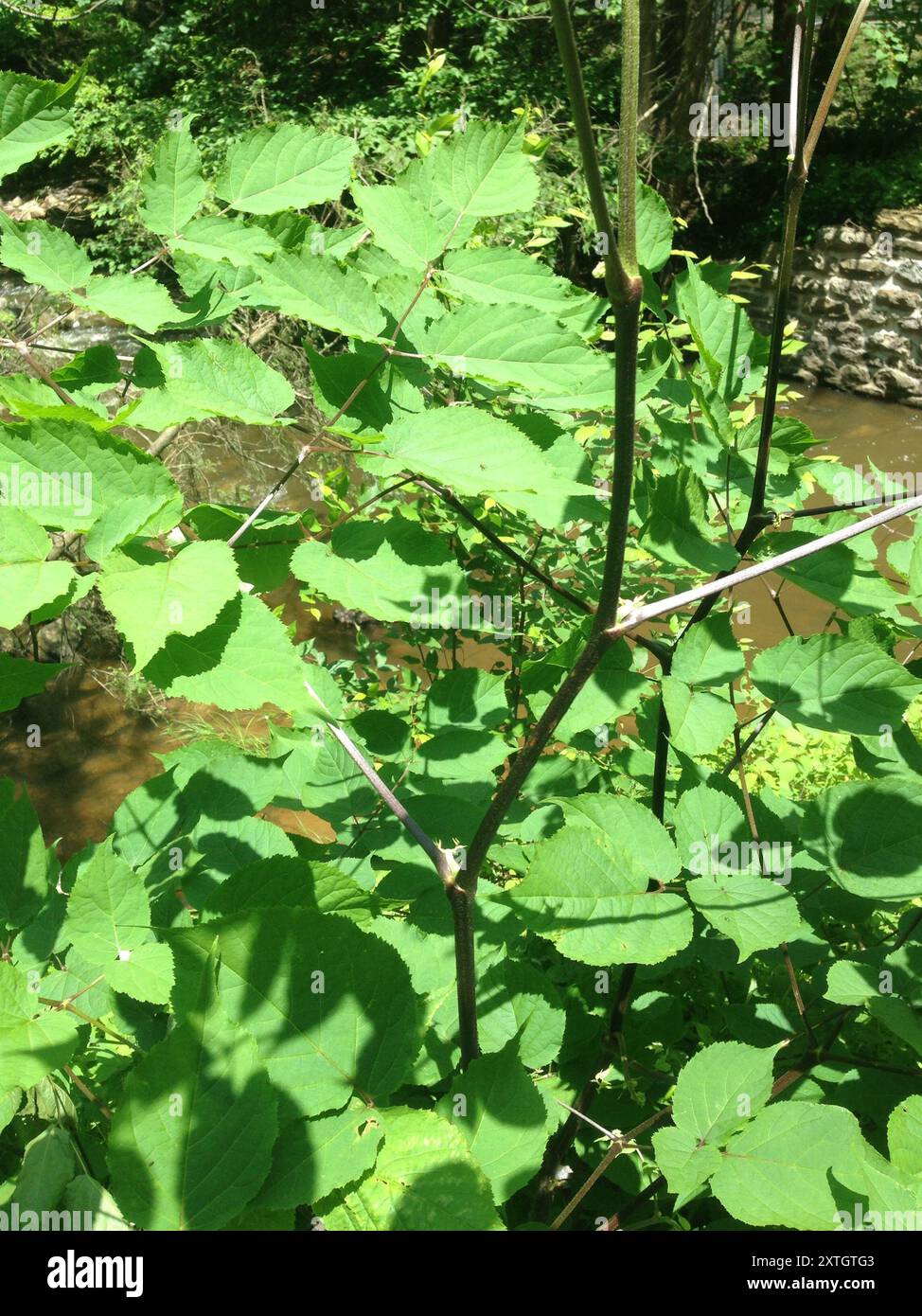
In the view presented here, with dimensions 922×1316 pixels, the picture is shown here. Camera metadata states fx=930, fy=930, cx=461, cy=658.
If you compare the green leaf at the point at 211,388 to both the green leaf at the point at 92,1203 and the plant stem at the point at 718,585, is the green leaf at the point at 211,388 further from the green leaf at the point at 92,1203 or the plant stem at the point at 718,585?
the green leaf at the point at 92,1203

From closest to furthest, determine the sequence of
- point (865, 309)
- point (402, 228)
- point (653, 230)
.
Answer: point (402, 228)
point (653, 230)
point (865, 309)

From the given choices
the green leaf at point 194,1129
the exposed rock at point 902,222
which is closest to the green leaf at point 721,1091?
the green leaf at point 194,1129

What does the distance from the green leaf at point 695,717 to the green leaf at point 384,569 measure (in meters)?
0.30

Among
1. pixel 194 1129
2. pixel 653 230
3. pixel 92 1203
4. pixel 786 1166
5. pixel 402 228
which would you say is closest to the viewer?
pixel 194 1129

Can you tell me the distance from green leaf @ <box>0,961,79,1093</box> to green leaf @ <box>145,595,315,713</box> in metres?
0.36

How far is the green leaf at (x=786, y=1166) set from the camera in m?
0.98

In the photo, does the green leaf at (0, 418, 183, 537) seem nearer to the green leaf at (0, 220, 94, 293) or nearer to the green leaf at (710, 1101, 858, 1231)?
the green leaf at (0, 220, 94, 293)

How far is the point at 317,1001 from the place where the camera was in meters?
0.90

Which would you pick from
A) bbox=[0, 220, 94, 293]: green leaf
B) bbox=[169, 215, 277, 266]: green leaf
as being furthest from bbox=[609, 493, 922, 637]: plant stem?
bbox=[0, 220, 94, 293]: green leaf

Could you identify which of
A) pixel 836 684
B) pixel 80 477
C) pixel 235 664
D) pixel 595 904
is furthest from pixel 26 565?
pixel 836 684

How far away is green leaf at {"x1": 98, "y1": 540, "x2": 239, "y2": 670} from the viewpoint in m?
0.85

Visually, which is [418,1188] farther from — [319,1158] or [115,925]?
[115,925]

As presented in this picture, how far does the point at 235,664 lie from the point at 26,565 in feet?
0.74
